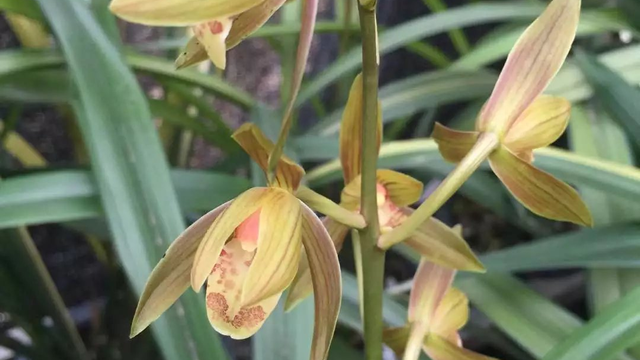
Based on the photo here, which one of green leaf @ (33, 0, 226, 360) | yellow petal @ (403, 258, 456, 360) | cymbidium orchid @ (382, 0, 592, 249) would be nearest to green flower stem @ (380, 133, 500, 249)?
cymbidium orchid @ (382, 0, 592, 249)

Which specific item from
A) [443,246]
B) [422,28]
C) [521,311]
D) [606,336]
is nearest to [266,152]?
[443,246]

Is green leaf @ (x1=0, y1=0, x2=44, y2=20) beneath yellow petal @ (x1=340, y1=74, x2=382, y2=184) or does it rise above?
above

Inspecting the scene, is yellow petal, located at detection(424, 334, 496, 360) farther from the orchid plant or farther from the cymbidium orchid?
the cymbidium orchid

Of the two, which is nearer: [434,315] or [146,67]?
[434,315]

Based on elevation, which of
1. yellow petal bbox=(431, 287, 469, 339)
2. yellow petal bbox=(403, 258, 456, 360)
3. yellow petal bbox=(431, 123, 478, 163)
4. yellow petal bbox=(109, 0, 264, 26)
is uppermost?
yellow petal bbox=(109, 0, 264, 26)

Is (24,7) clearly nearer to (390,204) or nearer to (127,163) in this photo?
(127,163)

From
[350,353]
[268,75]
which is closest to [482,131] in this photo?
[350,353]
